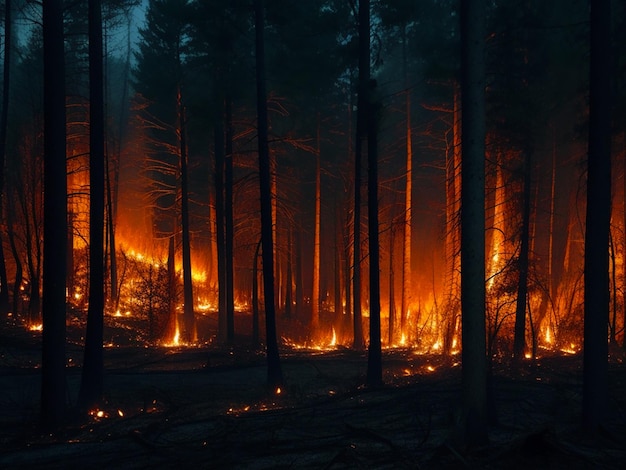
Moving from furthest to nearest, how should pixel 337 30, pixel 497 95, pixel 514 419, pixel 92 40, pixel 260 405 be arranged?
pixel 497 95, pixel 337 30, pixel 260 405, pixel 92 40, pixel 514 419

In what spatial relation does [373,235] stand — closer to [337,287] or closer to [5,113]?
[5,113]

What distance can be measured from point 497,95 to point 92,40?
464 inches

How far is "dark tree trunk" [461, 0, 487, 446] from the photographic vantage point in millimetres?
7766

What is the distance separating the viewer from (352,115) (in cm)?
2881

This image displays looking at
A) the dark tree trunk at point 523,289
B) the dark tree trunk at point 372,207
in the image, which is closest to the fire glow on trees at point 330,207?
the dark tree trunk at point 523,289

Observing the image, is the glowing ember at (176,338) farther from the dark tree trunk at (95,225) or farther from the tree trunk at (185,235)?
the dark tree trunk at (95,225)

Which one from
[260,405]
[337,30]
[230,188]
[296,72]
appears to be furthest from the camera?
[230,188]

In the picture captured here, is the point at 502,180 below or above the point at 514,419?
above

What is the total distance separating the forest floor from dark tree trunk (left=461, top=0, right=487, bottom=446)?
74cm

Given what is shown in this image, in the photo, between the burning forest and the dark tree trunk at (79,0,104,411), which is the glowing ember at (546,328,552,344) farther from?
the dark tree trunk at (79,0,104,411)

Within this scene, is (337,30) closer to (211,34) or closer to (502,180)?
(211,34)

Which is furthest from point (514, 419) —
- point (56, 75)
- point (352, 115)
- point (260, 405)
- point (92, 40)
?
point (352, 115)

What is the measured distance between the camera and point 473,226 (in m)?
7.79

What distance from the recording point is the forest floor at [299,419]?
7176 mm
